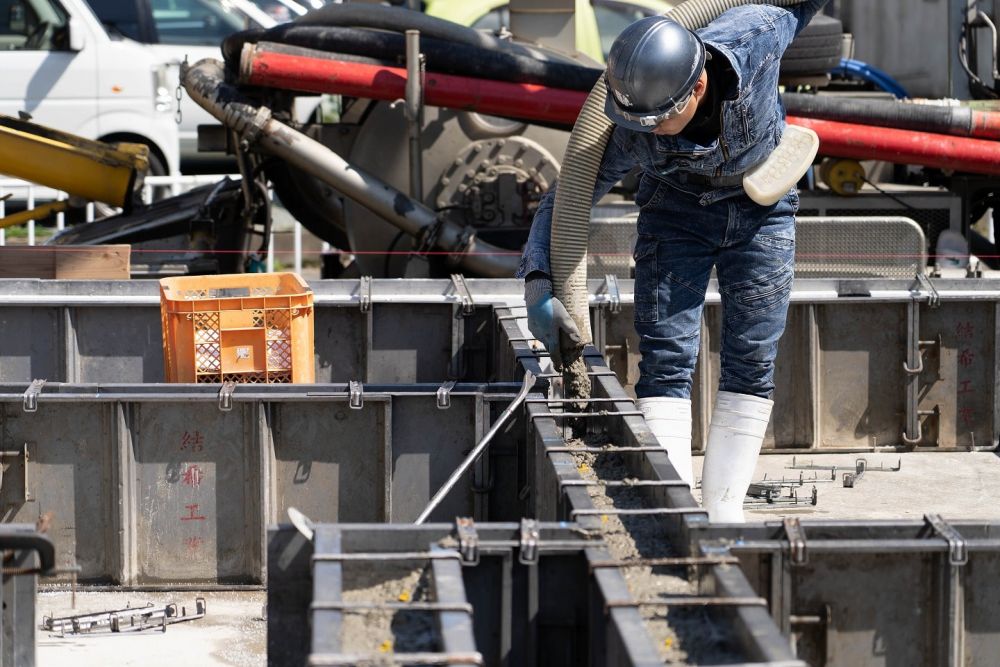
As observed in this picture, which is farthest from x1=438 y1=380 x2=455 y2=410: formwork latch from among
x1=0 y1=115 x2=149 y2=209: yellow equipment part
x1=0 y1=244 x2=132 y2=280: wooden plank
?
x1=0 y1=115 x2=149 y2=209: yellow equipment part

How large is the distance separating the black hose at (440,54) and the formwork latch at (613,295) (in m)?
1.75

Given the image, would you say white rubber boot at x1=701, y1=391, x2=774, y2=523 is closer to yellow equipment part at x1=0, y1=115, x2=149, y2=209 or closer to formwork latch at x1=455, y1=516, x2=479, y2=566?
formwork latch at x1=455, y1=516, x2=479, y2=566

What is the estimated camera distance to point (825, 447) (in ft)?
24.6

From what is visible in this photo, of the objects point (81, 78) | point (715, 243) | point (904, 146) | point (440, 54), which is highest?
point (81, 78)

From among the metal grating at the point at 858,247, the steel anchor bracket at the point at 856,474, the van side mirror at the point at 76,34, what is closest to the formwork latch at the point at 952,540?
the steel anchor bracket at the point at 856,474

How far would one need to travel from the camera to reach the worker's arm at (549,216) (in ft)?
16.9

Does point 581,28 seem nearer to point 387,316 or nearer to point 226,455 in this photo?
point 387,316

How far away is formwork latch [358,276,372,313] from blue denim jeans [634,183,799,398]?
6.95 feet

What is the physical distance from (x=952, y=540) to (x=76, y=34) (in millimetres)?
11882

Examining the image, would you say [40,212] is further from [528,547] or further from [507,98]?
[528,547]

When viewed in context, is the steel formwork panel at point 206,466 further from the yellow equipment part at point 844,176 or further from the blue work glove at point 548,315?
the yellow equipment part at point 844,176

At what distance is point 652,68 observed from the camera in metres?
4.54

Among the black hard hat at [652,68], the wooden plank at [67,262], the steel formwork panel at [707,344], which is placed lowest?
the steel formwork panel at [707,344]

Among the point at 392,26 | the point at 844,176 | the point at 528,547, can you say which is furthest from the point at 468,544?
the point at 844,176
